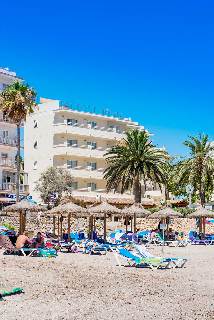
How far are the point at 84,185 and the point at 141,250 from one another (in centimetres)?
4387

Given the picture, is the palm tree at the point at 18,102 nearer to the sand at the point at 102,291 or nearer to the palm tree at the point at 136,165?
the palm tree at the point at 136,165

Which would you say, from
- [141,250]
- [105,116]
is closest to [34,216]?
[105,116]

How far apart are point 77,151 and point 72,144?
107 cm

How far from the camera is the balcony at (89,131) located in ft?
210

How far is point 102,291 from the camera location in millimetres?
14453

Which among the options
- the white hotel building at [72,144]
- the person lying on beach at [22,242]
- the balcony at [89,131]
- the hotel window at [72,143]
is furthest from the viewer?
the hotel window at [72,143]

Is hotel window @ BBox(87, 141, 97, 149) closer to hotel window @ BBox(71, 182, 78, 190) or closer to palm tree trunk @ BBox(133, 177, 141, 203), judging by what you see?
hotel window @ BBox(71, 182, 78, 190)

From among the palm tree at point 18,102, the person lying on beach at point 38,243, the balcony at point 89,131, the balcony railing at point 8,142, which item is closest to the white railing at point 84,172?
the balcony at point 89,131

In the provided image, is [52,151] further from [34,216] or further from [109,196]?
[34,216]

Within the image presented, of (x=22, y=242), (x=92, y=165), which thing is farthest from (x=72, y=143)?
(x=22, y=242)

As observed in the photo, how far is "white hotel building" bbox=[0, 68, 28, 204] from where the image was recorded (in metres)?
57.2

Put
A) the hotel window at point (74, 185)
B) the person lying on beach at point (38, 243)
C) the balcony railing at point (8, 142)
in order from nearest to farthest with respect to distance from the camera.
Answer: the person lying on beach at point (38, 243) → the balcony railing at point (8, 142) → the hotel window at point (74, 185)

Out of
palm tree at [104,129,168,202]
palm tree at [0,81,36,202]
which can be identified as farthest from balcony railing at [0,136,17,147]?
palm tree at [104,129,168,202]

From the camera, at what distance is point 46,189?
189ft
